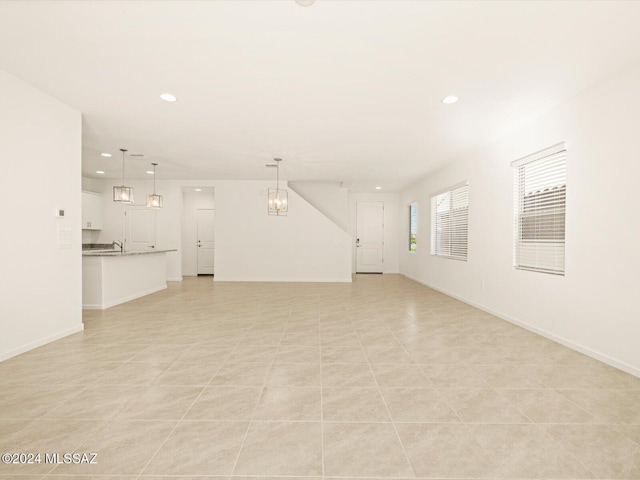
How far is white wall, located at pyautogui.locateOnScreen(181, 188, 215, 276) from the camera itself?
10273mm

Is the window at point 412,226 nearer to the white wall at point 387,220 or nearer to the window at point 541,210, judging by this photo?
the white wall at point 387,220

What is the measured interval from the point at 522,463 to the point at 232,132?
4.96m

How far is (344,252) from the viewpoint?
9.17m

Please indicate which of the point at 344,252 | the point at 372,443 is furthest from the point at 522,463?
the point at 344,252

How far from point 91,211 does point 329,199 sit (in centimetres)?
655

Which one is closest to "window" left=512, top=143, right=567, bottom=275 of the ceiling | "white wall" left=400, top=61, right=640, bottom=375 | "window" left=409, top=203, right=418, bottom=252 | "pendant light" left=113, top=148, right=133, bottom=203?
"white wall" left=400, top=61, right=640, bottom=375

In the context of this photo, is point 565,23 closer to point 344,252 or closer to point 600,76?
point 600,76

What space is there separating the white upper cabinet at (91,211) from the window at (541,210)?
9.53 meters

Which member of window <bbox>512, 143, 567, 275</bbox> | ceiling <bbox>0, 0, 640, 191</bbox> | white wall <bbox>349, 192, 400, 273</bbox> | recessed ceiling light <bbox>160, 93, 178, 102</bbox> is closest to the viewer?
ceiling <bbox>0, 0, 640, 191</bbox>

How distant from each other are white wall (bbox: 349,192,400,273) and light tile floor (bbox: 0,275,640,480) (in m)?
7.08

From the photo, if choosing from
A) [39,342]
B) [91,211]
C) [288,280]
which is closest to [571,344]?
[39,342]

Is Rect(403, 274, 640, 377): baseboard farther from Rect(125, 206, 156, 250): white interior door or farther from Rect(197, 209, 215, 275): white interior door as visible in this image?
Rect(125, 206, 156, 250): white interior door

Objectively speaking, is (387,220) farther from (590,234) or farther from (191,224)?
(590,234)

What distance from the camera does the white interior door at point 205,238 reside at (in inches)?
406
